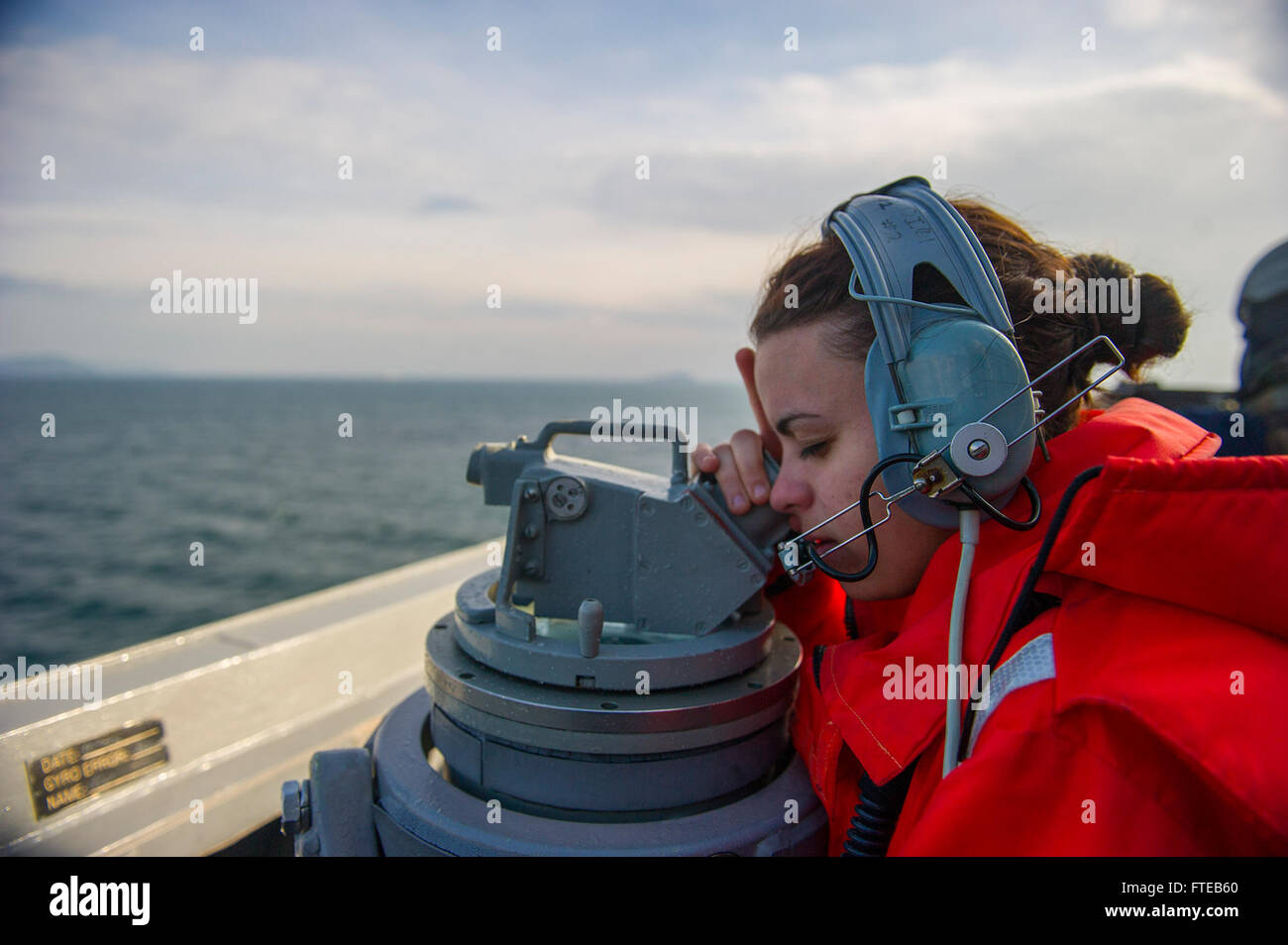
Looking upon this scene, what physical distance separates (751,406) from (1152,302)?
88 centimetres

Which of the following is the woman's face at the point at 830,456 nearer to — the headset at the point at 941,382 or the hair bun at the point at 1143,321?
the headset at the point at 941,382

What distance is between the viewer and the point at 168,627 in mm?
18922

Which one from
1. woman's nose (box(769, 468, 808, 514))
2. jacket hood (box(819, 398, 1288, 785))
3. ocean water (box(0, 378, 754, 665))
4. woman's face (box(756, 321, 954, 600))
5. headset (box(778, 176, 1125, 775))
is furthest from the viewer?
ocean water (box(0, 378, 754, 665))

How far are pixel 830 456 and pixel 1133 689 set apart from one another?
649 millimetres

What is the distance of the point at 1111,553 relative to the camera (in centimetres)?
100

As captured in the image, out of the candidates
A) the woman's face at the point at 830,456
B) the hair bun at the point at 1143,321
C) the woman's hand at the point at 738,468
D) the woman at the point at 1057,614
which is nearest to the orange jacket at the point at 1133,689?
the woman at the point at 1057,614

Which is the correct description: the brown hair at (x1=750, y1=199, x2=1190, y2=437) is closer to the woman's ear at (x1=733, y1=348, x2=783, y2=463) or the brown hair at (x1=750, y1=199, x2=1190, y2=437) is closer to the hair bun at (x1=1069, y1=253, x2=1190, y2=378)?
the hair bun at (x1=1069, y1=253, x2=1190, y2=378)

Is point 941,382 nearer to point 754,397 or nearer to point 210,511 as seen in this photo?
point 754,397

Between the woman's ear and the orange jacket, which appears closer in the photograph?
the orange jacket

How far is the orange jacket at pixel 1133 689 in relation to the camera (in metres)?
0.85

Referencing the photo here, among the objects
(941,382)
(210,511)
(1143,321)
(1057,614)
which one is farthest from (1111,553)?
(210,511)

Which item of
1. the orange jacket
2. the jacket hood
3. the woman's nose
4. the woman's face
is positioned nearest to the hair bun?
the jacket hood

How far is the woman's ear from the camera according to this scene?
1.84 meters
